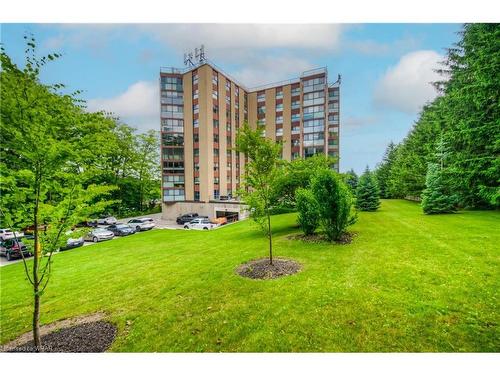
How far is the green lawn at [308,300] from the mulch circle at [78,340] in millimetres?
303

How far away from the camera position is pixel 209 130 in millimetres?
35094

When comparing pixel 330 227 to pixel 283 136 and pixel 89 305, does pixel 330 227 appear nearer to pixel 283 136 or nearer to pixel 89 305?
pixel 89 305

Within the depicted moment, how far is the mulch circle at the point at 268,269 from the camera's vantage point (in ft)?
23.1

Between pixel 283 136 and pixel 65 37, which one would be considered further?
pixel 283 136

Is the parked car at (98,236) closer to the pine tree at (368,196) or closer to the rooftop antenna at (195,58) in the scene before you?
the pine tree at (368,196)

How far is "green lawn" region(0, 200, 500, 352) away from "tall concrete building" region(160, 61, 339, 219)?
24.2 m

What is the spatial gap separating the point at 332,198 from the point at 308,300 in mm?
5285

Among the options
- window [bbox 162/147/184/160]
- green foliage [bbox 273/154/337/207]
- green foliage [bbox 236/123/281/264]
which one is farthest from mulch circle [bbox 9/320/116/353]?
window [bbox 162/147/184/160]

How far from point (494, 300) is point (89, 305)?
961cm

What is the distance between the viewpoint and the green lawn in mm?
4090

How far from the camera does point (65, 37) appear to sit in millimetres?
5527

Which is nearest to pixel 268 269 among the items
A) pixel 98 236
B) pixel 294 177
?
pixel 294 177
